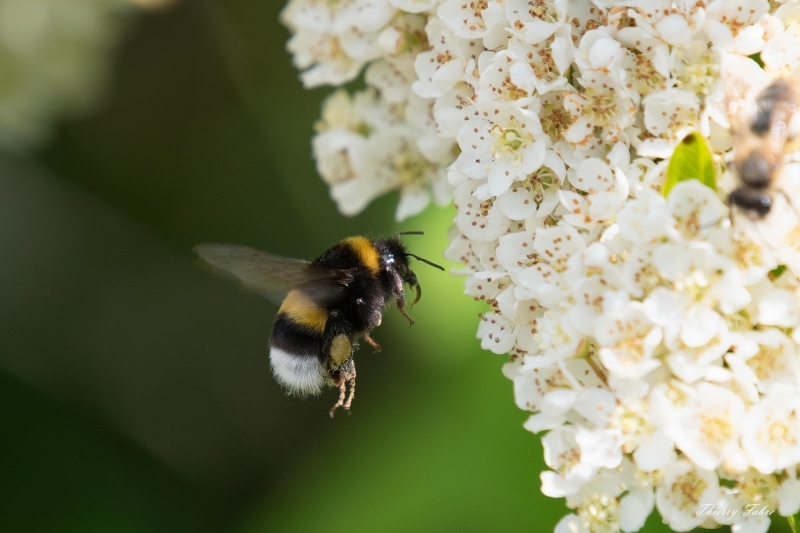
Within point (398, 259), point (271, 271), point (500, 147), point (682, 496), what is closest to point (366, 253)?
point (398, 259)

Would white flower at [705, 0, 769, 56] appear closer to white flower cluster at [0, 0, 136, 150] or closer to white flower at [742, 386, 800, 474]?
white flower at [742, 386, 800, 474]

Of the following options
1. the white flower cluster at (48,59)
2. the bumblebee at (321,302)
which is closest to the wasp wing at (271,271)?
the bumblebee at (321,302)

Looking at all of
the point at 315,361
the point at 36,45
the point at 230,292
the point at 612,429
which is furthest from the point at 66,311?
the point at 612,429

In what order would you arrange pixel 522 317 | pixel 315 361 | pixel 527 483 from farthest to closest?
1. pixel 527 483
2. pixel 315 361
3. pixel 522 317

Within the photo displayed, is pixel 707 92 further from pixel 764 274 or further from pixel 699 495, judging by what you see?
pixel 699 495

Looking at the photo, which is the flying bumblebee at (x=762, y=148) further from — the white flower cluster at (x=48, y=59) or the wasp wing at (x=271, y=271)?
→ the white flower cluster at (x=48, y=59)
